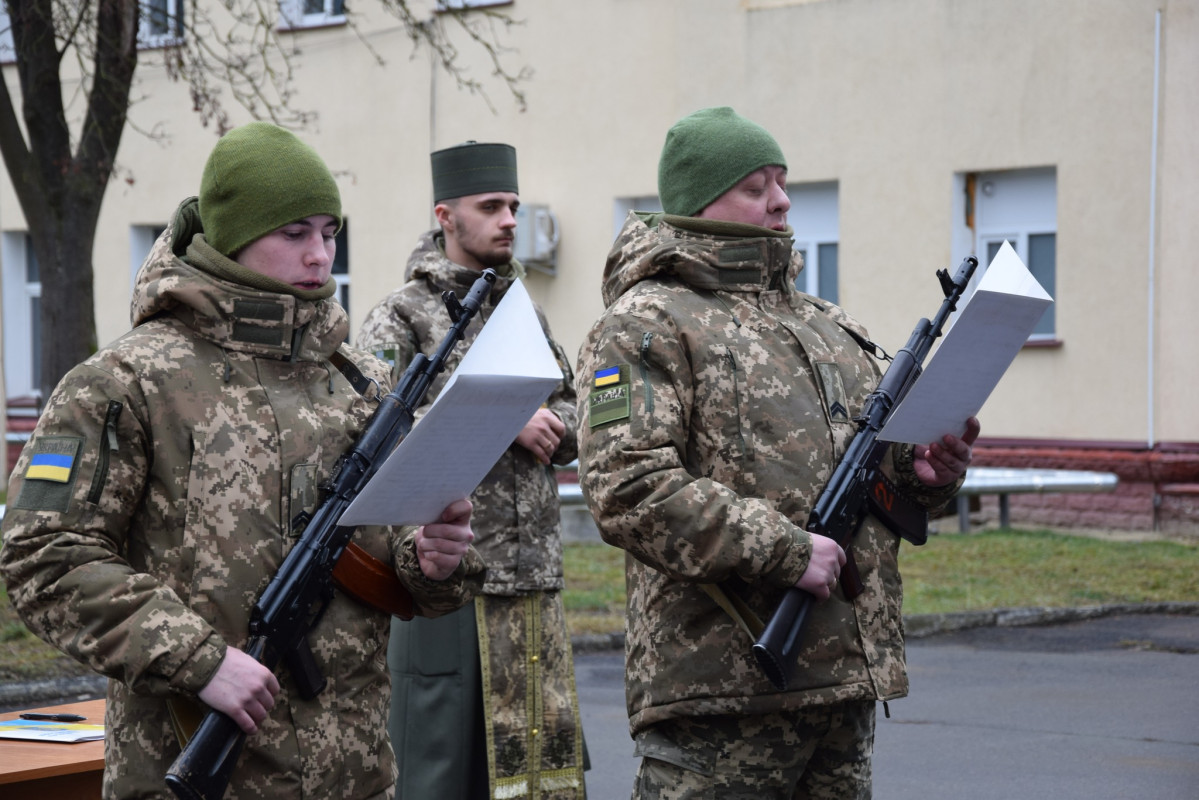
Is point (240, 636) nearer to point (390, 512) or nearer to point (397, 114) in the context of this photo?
point (390, 512)

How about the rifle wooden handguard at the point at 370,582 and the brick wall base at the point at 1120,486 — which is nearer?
the rifle wooden handguard at the point at 370,582

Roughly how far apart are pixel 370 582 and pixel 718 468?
793 mm

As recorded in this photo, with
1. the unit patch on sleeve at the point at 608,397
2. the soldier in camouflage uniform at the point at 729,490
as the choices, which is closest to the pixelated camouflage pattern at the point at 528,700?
the soldier in camouflage uniform at the point at 729,490

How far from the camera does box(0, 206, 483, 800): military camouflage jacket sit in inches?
104

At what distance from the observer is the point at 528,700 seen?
463 cm

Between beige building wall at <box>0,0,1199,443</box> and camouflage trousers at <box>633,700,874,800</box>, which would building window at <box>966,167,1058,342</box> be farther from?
camouflage trousers at <box>633,700,874,800</box>

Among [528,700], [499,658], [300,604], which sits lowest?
[528,700]

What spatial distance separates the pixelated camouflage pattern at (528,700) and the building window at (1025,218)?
377 inches

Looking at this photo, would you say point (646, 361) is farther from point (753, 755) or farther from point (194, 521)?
point (194, 521)

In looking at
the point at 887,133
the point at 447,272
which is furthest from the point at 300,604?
the point at 887,133

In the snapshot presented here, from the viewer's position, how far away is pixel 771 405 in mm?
3307

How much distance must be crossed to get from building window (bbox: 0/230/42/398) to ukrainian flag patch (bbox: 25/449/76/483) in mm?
17974

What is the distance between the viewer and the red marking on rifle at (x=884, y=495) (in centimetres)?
338

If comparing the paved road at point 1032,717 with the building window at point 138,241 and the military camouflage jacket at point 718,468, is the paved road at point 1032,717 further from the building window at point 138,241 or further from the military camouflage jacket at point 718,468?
the building window at point 138,241
